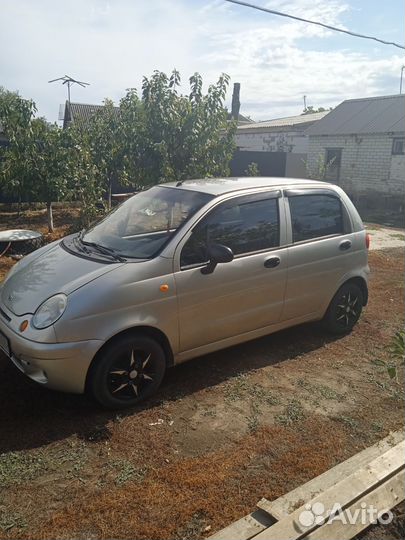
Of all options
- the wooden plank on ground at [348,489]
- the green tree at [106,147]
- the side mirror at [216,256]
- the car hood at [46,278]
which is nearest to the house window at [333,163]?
the green tree at [106,147]

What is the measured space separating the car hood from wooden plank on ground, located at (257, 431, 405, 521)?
1949mm

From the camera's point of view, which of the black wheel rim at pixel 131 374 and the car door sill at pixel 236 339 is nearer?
the black wheel rim at pixel 131 374

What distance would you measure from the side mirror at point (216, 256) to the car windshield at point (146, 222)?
0.37 meters

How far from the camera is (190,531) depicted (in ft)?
7.86

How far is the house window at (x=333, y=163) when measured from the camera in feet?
69.4

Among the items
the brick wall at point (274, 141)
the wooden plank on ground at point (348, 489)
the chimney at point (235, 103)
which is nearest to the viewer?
the wooden plank on ground at point (348, 489)

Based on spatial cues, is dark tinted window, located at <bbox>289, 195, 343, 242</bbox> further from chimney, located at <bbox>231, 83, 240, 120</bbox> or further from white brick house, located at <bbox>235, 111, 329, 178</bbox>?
chimney, located at <bbox>231, 83, 240, 120</bbox>

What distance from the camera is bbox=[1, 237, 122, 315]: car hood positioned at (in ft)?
11.0

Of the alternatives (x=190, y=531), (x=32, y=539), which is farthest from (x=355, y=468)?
(x=32, y=539)

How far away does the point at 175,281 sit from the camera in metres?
3.59

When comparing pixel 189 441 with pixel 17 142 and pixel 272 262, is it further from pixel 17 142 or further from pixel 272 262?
pixel 17 142

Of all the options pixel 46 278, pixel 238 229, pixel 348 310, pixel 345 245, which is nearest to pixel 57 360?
pixel 46 278

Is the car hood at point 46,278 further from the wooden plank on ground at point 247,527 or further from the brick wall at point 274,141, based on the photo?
the brick wall at point 274,141

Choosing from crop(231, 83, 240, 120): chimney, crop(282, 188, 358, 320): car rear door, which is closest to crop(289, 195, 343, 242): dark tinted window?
crop(282, 188, 358, 320): car rear door
